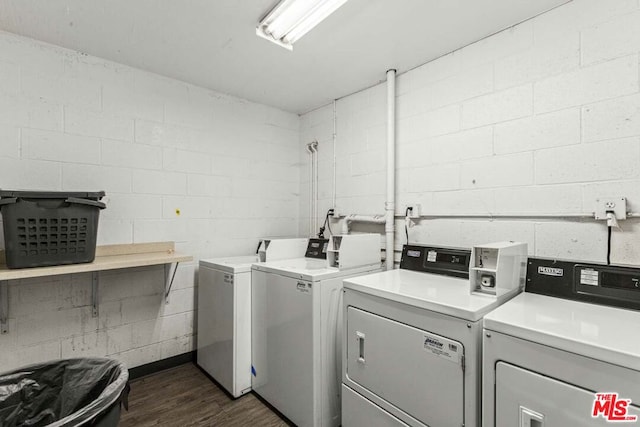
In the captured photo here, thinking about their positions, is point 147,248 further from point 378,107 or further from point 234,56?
point 378,107

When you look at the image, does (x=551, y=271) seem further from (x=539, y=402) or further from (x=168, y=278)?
(x=168, y=278)

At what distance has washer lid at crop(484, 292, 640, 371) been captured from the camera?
87cm

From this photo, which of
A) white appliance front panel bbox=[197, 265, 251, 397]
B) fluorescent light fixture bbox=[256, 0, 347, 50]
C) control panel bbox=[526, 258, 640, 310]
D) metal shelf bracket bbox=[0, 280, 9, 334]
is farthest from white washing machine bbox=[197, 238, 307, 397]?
control panel bbox=[526, 258, 640, 310]

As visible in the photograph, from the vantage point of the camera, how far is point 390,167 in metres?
2.41

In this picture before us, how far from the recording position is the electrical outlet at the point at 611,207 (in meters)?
1.46

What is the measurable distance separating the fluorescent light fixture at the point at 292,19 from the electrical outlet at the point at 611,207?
168cm

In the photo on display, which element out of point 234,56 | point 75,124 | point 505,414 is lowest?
point 505,414

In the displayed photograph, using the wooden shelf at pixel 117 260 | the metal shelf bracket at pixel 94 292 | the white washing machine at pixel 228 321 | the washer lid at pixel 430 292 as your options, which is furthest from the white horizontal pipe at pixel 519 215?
the metal shelf bracket at pixel 94 292

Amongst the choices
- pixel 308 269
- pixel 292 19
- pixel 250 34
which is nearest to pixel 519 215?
pixel 308 269

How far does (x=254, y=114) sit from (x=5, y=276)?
2.24 meters

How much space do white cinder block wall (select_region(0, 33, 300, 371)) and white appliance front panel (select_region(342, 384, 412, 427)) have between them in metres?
1.63

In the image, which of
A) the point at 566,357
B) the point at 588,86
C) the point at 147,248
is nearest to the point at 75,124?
the point at 147,248

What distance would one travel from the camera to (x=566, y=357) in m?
0.93

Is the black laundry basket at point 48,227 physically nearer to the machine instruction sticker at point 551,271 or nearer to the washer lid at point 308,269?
the washer lid at point 308,269
